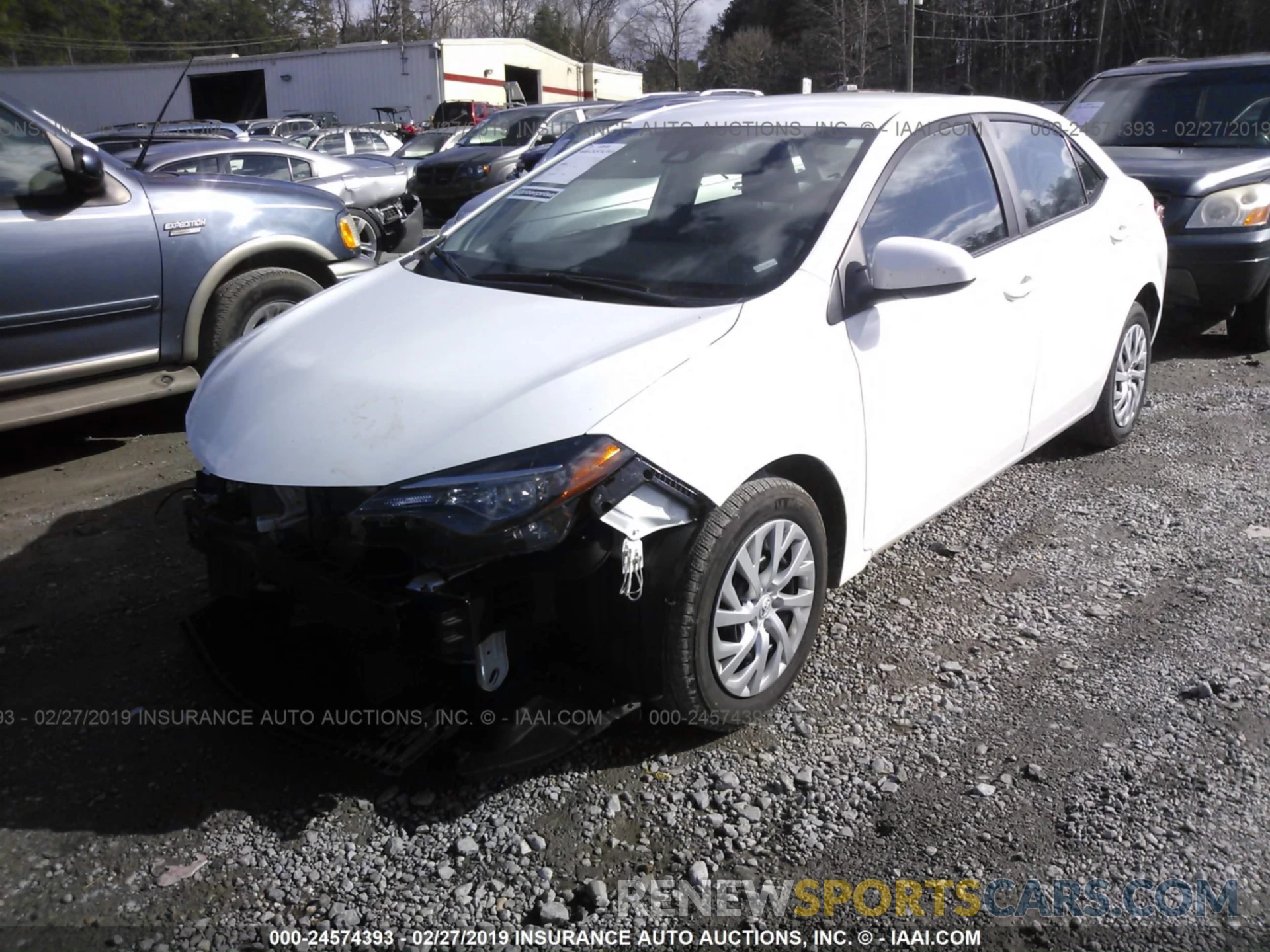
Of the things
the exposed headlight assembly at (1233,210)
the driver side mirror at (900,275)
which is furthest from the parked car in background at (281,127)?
the driver side mirror at (900,275)

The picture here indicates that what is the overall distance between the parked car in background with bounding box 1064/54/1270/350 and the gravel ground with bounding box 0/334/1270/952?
3.35 metres

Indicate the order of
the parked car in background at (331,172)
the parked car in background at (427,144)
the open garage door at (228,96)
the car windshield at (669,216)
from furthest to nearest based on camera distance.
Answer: the open garage door at (228,96) → the parked car in background at (427,144) → the parked car in background at (331,172) → the car windshield at (669,216)

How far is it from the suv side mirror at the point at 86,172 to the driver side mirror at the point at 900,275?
12.0ft

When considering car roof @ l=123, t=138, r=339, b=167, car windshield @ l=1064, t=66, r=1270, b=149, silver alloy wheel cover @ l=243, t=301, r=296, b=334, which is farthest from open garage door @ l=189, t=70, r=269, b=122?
silver alloy wheel cover @ l=243, t=301, r=296, b=334

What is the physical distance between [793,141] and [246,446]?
2.03 metres

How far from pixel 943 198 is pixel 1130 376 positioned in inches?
80.6

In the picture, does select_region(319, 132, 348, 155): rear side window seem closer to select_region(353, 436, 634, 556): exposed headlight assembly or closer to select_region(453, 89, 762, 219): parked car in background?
select_region(453, 89, 762, 219): parked car in background

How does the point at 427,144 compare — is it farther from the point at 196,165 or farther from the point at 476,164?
the point at 196,165

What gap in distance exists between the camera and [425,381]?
2.72 m

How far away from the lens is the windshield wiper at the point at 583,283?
303 centimetres

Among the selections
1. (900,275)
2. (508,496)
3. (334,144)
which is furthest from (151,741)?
(334,144)

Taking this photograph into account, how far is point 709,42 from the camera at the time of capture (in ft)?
225

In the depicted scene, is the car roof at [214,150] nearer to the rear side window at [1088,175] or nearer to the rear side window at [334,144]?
the rear side window at [1088,175]

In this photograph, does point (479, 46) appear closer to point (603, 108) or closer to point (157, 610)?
point (603, 108)
